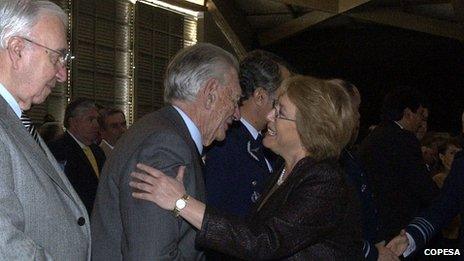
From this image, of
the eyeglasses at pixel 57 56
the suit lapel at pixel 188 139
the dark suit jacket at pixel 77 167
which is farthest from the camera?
the dark suit jacket at pixel 77 167

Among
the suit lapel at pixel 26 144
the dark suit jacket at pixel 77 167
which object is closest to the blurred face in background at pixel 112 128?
the dark suit jacket at pixel 77 167

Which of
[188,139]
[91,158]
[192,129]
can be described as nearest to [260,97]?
[192,129]

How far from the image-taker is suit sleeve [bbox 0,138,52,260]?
171cm

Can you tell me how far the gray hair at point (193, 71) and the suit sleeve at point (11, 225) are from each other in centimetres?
81

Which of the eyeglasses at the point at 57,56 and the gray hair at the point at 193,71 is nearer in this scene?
the eyeglasses at the point at 57,56

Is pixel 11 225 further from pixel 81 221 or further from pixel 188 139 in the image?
pixel 188 139

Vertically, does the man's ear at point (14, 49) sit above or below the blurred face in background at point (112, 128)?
above

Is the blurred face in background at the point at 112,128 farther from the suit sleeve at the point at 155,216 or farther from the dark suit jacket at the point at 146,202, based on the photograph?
the suit sleeve at the point at 155,216

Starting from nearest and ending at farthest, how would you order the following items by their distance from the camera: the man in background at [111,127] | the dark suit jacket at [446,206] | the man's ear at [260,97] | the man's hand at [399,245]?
the man's ear at [260,97] < the man's hand at [399,245] < the dark suit jacket at [446,206] < the man in background at [111,127]

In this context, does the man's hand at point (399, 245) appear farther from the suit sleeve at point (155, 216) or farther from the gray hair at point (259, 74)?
the suit sleeve at point (155, 216)

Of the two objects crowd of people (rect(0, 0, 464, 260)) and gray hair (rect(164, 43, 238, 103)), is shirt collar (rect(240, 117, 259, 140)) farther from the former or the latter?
gray hair (rect(164, 43, 238, 103))

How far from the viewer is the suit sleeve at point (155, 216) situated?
Result: 225 cm

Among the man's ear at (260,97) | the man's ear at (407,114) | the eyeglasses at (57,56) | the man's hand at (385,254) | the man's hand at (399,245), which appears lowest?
the man's hand at (399,245)

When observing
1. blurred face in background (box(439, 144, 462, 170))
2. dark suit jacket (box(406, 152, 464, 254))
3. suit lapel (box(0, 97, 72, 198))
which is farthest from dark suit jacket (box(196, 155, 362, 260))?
blurred face in background (box(439, 144, 462, 170))
